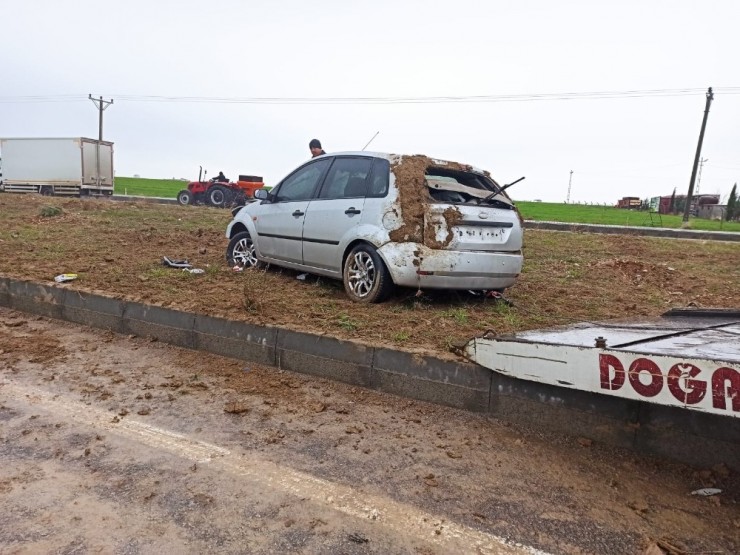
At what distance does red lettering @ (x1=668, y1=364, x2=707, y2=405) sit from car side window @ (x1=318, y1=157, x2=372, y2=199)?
12.1ft

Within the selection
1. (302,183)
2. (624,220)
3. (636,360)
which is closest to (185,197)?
(302,183)

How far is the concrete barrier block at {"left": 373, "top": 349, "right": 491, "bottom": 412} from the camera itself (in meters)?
3.78

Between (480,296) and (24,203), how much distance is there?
17.7m

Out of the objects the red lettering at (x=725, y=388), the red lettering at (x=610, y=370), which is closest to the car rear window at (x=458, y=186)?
the red lettering at (x=610, y=370)

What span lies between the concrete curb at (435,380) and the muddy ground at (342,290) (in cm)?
15

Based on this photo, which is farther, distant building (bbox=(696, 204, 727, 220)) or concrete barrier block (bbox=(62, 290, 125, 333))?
distant building (bbox=(696, 204, 727, 220))

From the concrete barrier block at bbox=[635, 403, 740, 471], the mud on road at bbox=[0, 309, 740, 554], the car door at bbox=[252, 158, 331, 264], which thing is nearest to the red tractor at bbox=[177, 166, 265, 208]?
the car door at bbox=[252, 158, 331, 264]

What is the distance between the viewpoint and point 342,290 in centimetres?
629

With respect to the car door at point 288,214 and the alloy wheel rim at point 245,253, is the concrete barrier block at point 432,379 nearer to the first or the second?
the car door at point 288,214

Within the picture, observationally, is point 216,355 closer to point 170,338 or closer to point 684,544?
point 170,338

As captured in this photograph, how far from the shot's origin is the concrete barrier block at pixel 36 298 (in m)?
6.10

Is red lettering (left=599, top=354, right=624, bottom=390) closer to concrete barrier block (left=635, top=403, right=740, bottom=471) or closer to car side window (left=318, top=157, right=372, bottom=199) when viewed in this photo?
concrete barrier block (left=635, top=403, right=740, bottom=471)

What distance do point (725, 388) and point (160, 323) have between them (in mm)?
4655

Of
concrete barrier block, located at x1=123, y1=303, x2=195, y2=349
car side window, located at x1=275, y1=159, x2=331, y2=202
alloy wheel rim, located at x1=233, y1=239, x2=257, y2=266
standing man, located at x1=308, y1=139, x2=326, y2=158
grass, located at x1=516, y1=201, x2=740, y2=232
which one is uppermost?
standing man, located at x1=308, y1=139, x2=326, y2=158
